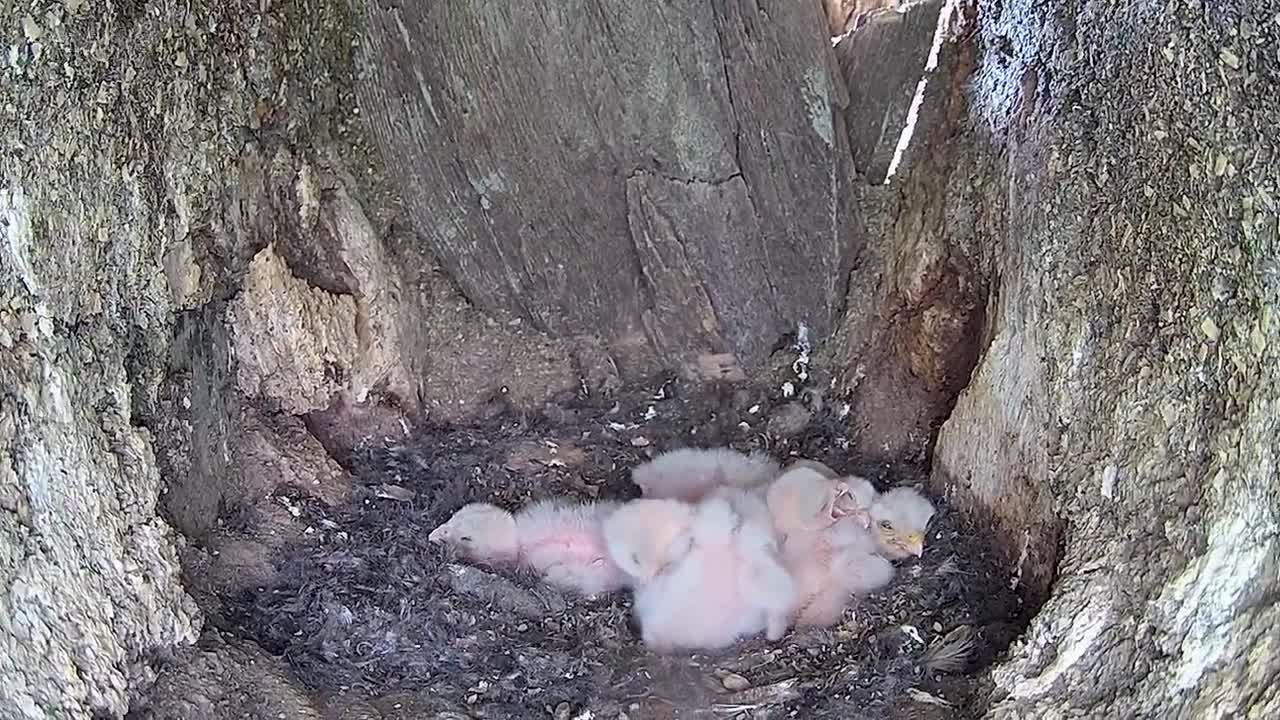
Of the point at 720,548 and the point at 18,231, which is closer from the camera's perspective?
the point at 18,231

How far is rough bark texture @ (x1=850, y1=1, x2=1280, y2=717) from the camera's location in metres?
1.30

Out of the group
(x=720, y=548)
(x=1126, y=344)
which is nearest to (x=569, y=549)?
(x=720, y=548)

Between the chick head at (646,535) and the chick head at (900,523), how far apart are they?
0.33 meters

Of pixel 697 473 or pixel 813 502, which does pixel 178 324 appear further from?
pixel 813 502

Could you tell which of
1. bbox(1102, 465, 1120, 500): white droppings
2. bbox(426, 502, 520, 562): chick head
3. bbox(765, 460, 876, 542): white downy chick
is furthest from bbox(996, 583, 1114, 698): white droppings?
bbox(426, 502, 520, 562): chick head

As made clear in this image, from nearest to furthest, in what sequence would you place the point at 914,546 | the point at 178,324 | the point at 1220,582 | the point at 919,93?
the point at 1220,582 → the point at 178,324 → the point at 914,546 → the point at 919,93

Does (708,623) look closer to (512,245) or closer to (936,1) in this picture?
(512,245)

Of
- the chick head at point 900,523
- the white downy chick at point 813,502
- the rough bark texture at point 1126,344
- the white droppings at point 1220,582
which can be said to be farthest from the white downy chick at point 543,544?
the white droppings at point 1220,582

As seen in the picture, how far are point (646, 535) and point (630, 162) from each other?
0.73 m

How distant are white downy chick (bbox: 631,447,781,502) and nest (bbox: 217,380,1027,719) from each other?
9 cm

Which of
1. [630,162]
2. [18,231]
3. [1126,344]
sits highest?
[630,162]

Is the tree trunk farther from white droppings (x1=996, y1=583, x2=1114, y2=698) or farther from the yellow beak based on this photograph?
the yellow beak

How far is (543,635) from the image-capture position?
193 centimetres

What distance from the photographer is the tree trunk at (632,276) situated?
1.38m
